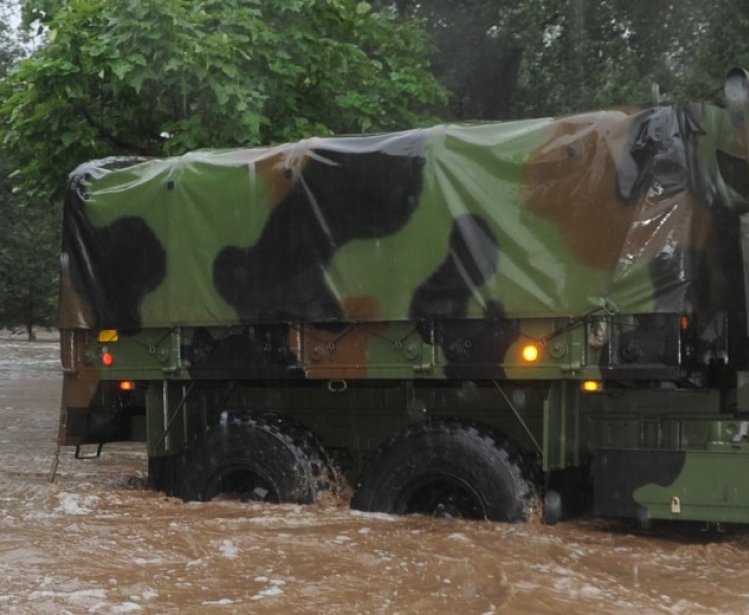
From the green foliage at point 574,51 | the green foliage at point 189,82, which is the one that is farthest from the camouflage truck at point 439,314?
the green foliage at point 574,51

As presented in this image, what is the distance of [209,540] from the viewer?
285 inches

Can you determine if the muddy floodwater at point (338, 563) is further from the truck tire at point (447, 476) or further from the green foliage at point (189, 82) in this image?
the green foliage at point (189, 82)

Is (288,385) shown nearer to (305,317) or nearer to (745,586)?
(305,317)

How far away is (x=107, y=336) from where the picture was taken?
862 centimetres

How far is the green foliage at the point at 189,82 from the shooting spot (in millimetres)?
11398

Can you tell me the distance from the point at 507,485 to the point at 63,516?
3517mm

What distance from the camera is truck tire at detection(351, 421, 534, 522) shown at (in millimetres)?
7055

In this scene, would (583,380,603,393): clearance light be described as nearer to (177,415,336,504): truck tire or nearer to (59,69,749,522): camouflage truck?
(59,69,749,522): camouflage truck

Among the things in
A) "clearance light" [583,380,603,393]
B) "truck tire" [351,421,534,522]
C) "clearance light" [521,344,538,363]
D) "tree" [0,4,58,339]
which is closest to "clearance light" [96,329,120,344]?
"truck tire" [351,421,534,522]

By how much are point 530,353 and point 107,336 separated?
3436mm

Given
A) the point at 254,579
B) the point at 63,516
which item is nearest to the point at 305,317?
the point at 254,579

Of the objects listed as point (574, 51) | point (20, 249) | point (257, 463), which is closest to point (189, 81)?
point (257, 463)

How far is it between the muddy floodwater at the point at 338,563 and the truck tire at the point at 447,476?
0.36 ft

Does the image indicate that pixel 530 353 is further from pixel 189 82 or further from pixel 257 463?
pixel 189 82
